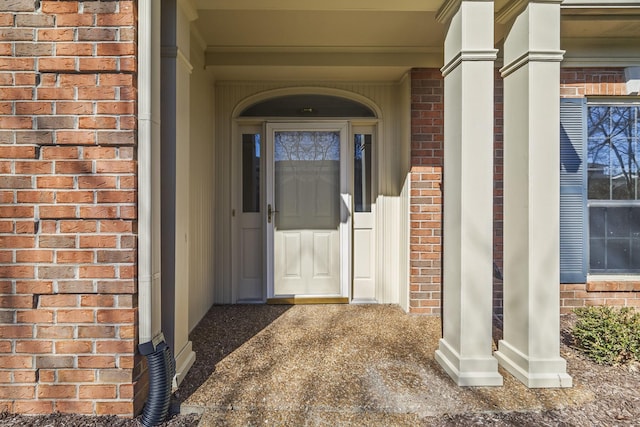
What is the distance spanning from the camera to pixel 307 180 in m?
4.00

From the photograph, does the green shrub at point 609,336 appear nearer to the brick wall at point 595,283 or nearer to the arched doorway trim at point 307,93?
the brick wall at point 595,283

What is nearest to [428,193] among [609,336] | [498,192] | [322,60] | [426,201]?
[426,201]

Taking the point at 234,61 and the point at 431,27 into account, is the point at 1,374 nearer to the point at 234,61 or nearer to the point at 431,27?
the point at 234,61

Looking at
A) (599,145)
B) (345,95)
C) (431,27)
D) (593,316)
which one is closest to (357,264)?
(345,95)

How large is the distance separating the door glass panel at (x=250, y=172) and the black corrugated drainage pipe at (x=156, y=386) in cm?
226

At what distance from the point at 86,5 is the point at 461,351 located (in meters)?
2.84

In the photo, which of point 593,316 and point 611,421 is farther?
point 593,316

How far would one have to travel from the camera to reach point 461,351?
86.6 inches

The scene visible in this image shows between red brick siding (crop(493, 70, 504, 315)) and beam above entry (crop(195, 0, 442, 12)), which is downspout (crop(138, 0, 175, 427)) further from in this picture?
red brick siding (crop(493, 70, 504, 315))

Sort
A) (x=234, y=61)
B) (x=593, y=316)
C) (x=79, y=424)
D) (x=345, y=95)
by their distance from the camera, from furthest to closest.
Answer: (x=345, y=95) < (x=234, y=61) < (x=593, y=316) < (x=79, y=424)

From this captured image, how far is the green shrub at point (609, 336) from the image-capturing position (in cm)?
243

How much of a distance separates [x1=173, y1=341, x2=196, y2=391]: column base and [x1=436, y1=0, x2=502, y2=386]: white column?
1.68 meters

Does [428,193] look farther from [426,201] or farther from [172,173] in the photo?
[172,173]

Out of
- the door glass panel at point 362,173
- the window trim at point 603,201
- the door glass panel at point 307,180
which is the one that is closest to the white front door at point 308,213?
the door glass panel at point 307,180
